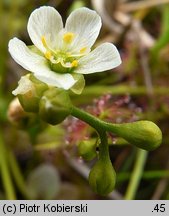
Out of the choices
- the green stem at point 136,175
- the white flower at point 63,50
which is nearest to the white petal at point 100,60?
the white flower at point 63,50

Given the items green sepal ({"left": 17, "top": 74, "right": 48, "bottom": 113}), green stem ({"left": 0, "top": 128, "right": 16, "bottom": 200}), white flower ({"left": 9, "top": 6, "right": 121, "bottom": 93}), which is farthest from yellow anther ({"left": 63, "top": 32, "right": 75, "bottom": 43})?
green stem ({"left": 0, "top": 128, "right": 16, "bottom": 200})

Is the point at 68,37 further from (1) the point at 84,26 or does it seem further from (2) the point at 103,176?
(2) the point at 103,176

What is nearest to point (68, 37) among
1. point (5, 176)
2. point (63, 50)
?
point (63, 50)

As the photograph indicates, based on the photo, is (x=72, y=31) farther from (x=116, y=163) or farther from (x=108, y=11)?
(x=108, y=11)

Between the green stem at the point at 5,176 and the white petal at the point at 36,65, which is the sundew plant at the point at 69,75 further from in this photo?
the green stem at the point at 5,176

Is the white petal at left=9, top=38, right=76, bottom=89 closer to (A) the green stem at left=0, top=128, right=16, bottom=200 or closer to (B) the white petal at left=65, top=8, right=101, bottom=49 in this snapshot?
(B) the white petal at left=65, top=8, right=101, bottom=49
